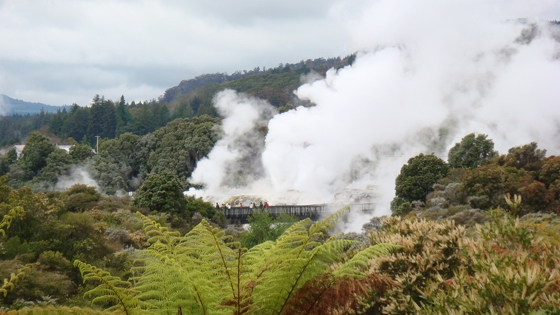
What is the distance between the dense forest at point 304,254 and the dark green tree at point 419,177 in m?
0.08

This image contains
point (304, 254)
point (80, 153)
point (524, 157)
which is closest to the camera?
point (304, 254)

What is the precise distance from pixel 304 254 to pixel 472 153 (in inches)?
1404

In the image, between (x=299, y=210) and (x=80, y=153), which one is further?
(x=80, y=153)

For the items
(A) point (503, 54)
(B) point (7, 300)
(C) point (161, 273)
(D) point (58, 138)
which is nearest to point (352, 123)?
(A) point (503, 54)

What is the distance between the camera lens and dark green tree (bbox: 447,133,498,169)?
37656mm

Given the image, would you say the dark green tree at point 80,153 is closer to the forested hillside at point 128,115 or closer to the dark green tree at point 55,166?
the dark green tree at point 55,166

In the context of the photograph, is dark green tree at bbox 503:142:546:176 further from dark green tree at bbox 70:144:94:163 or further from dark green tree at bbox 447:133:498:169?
dark green tree at bbox 70:144:94:163

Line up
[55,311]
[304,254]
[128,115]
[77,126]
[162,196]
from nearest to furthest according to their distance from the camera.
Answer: [55,311] < [304,254] < [162,196] < [77,126] < [128,115]

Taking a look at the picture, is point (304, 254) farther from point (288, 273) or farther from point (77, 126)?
point (77, 126)

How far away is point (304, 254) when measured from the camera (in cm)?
431

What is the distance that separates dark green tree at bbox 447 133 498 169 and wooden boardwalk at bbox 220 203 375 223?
249 inches

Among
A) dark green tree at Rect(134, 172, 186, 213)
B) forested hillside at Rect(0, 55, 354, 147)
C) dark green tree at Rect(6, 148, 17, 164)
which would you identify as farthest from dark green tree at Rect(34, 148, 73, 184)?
forested hillside at Rect(0, 55, 354, 147)

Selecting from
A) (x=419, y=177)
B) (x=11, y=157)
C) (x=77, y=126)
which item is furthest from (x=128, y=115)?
(x=419, y=177)

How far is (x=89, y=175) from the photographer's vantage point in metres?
51.5
